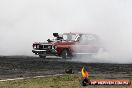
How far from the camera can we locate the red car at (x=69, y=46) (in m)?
27.6

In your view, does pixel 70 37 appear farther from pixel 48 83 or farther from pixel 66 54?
pixel 48 83

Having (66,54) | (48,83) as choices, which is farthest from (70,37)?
(48,83)

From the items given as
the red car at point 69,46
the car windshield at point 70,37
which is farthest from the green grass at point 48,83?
the car windshield at point 70,37

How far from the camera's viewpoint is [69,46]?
2755 cm

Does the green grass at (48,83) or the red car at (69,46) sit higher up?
the red car at (69,46)

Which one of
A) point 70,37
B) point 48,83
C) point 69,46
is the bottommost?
point 48,83

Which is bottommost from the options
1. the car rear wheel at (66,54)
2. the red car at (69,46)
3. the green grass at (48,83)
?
the green grass at (48,83)

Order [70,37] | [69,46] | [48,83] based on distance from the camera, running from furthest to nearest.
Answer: [70,37] → [69,46] → [48,83]

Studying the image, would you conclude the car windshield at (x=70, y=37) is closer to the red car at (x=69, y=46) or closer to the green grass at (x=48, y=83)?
the red car at (x=69, y=46)

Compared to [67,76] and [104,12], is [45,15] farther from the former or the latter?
[67,76]

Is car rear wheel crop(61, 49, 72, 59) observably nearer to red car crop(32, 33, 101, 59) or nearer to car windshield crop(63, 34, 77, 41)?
red car crop(32, 33, 101, 59)

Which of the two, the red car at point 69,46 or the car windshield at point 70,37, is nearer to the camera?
the red car at point 69,46

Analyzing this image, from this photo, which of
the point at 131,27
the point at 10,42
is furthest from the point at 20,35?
the point at 131,27

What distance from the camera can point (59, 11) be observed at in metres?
41.9
